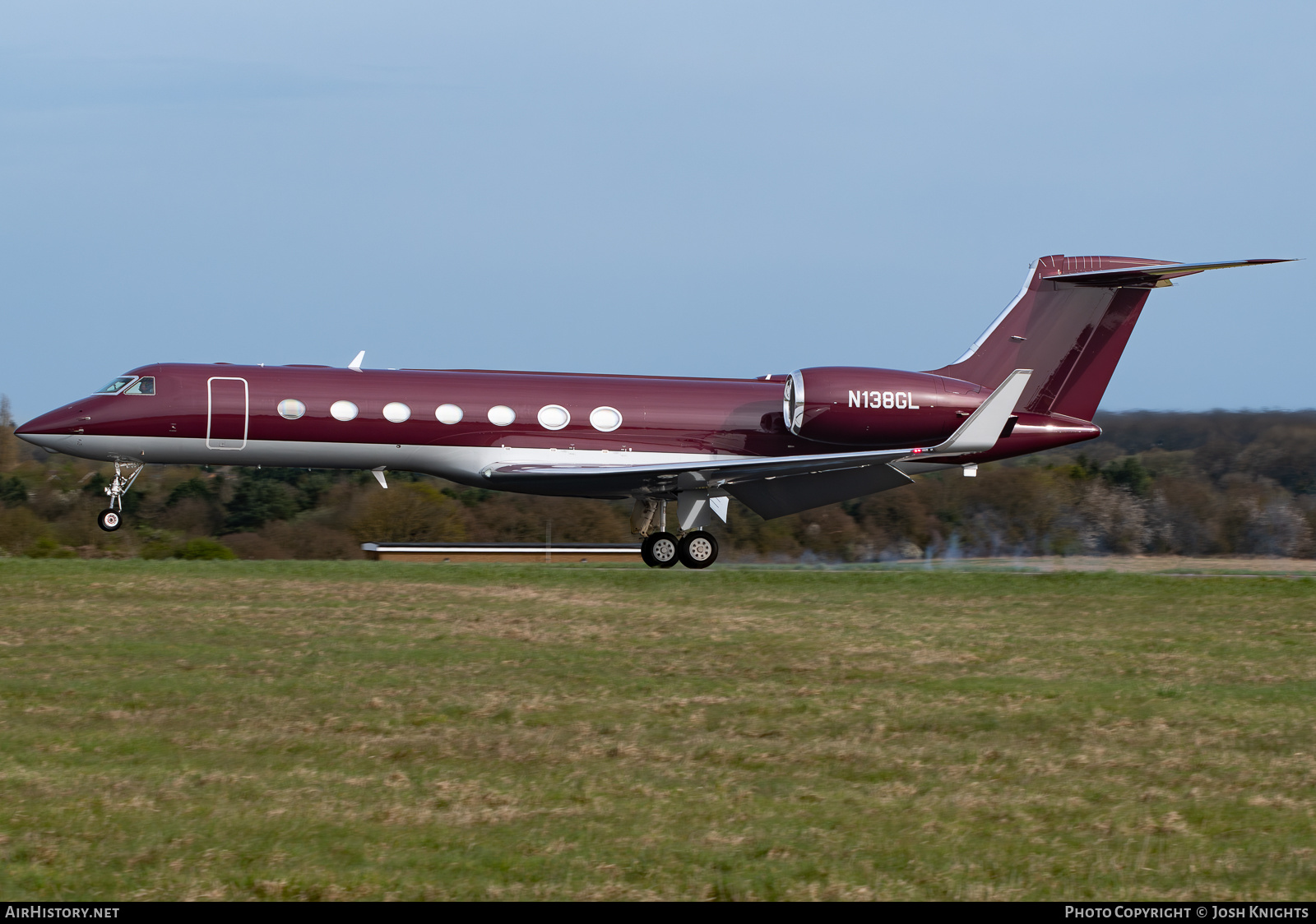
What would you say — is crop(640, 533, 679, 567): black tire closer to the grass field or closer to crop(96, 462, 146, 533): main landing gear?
the grass field

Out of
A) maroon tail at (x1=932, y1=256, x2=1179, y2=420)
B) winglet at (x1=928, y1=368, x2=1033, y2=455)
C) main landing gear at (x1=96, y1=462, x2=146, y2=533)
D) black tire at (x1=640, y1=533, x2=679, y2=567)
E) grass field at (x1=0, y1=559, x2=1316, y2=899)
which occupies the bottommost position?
grass field at (x1=0, y1=559, x2=1316, y2=899)

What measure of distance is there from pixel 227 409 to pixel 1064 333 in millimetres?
13976

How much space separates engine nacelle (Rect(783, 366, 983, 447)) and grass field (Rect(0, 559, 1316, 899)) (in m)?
4.79

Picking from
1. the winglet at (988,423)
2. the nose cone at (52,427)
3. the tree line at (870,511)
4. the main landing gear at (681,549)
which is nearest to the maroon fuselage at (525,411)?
the nose cone at (52,427)

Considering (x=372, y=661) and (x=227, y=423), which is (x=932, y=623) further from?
(x=227, y=423)

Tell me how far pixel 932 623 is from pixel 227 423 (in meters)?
11.3

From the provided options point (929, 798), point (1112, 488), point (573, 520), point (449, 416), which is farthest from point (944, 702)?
point (573, 520)

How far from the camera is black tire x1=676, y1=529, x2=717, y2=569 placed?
21578 mm

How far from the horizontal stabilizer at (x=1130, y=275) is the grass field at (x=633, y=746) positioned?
6822 millimetres

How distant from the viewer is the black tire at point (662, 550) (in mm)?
21688

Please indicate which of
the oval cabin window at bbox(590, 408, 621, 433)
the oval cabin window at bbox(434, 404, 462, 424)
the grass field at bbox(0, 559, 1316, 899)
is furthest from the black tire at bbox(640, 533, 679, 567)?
the grass field at bbox(0, 559, 1316, 899)

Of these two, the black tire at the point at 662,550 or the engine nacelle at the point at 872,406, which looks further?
the black tire at the point at 662,550

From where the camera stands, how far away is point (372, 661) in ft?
40.5

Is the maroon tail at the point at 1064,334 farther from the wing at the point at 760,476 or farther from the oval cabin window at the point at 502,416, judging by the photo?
the oval cabin window at the point at 502,416
